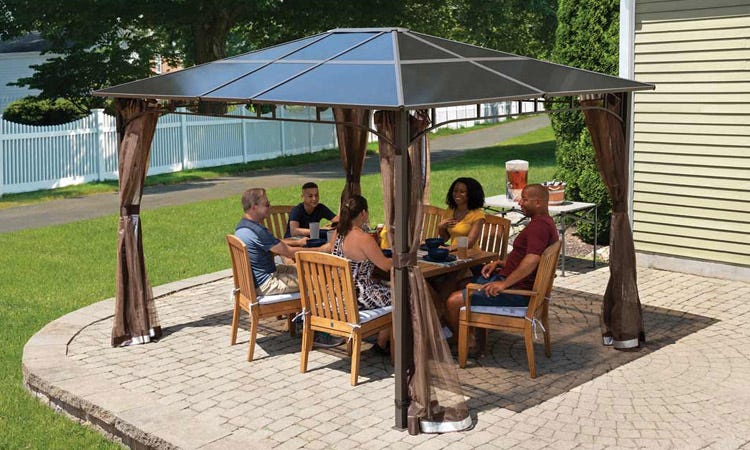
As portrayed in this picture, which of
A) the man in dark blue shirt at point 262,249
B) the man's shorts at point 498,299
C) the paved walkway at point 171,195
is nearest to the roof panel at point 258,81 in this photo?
the man in dark blue shirt at point 262,249

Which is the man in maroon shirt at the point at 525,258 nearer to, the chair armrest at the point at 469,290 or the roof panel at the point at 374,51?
the chair armrest at the point at 469,290

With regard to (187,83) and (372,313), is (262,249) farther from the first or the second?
(187,83)

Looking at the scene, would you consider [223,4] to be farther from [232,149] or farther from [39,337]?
[39,337]

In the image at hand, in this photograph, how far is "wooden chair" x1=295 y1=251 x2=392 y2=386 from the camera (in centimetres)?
768

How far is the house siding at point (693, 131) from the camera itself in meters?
10.9

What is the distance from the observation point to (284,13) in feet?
85.9

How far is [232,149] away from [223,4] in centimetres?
361

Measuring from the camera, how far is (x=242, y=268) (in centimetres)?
845

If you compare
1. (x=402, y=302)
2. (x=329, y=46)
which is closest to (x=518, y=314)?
(x=402, y=302)

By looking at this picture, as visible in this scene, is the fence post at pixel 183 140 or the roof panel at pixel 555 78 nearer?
the roof panel at pixel 555 78

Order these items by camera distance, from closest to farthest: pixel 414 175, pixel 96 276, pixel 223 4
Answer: pixel 414 175
pixel 96 276
pixel 223 4

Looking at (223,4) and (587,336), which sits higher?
(223,4)

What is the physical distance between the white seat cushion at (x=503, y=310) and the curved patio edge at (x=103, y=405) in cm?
236

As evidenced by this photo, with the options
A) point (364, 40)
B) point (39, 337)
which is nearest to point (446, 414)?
point (364, 40)
